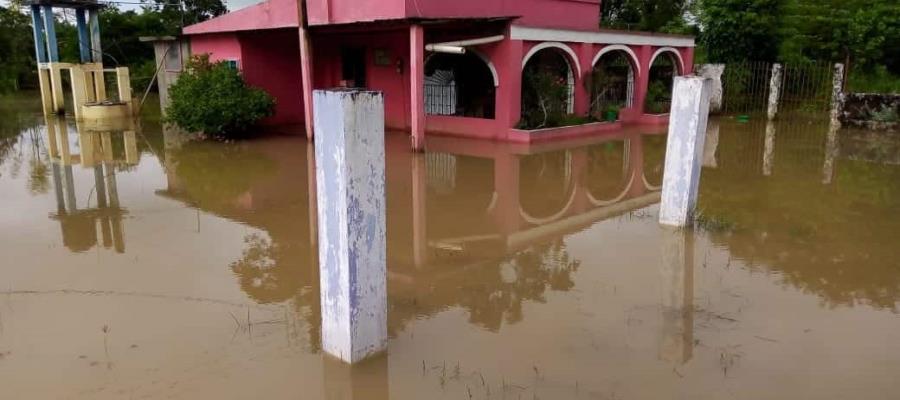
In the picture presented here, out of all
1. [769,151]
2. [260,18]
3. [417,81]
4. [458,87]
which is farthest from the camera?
[458,87]

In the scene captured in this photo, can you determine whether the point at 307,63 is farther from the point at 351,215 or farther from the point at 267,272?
the point at 351,215

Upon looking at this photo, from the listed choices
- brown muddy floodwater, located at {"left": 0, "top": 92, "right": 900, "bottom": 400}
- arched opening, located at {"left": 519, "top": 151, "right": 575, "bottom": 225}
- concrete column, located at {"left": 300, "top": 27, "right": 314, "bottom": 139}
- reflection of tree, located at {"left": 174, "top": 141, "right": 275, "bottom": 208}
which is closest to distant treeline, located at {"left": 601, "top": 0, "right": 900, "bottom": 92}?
brown muddy floodwater, located at {"left": 0, "top": 92, "right": 900, "bottom": 400}

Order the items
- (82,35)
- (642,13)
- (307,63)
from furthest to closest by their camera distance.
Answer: (642,13) → (82,35) → (307,63)

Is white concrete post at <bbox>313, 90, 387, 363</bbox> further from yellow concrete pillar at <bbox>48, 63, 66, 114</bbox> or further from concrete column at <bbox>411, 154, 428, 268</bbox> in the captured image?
yellow concrete pillar at <bbox>48, 63, 66, 114</bbox>

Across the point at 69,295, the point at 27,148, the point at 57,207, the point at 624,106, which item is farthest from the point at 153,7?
the point at 69,295

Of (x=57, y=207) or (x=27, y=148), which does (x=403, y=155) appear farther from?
(x=27, y=148)

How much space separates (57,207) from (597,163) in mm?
7959

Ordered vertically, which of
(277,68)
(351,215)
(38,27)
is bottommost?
(351,215)

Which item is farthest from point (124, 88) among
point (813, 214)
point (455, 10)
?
point (813, 214)

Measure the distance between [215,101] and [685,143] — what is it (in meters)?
9.57

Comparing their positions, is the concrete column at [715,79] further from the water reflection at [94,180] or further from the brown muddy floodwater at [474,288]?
the water reflection at [94,180]

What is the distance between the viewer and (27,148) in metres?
12.9

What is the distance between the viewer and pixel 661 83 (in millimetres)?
18109

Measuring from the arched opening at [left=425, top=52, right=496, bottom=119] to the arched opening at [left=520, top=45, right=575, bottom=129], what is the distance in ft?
3.19
